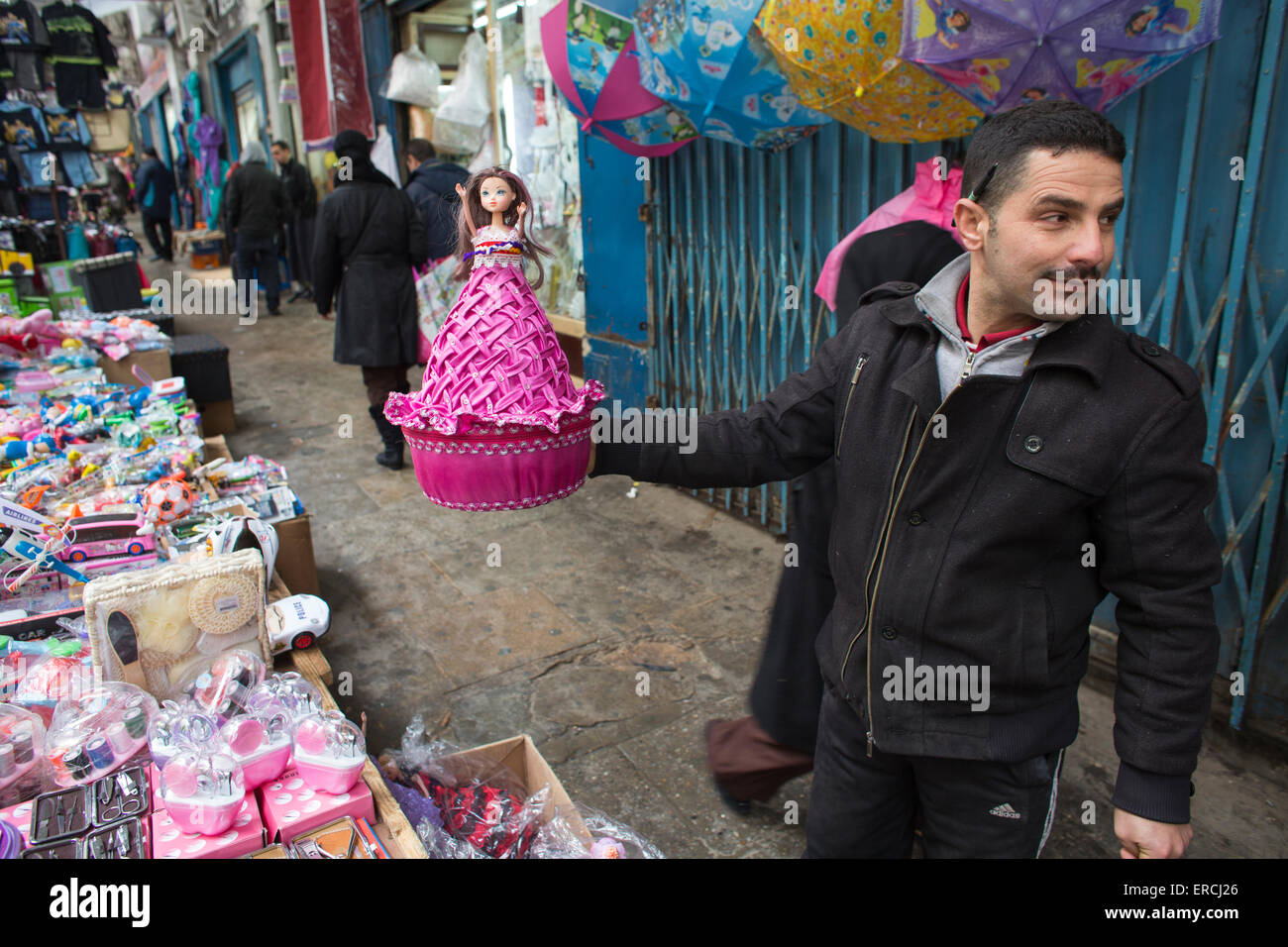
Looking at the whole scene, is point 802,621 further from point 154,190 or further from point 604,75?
point 154,190

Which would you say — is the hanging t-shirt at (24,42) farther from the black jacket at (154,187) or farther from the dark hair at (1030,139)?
the dark hair at (1030,139)

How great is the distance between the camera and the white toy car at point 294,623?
2791 millimetres

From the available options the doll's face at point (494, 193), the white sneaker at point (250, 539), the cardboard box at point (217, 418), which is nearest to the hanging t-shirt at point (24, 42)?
the cardboard box at point (217, 418)

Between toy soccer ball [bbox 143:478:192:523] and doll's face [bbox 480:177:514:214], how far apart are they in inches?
92.2

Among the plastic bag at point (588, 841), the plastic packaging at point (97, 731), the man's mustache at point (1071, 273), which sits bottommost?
the plastic bag at point (588, 841)

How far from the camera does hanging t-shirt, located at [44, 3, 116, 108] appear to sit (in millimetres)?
9164

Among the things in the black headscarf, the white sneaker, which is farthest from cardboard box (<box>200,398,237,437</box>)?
the white sneaker

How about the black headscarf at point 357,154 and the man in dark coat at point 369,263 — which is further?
the man in dark coat at point 369,263

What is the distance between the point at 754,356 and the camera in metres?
4.67

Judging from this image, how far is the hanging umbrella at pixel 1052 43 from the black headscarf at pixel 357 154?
376cm

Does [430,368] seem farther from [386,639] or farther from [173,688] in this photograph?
[386,639]

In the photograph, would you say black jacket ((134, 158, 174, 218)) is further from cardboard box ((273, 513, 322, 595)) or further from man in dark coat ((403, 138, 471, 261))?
cardboard box ((273, 513, 322, 595))

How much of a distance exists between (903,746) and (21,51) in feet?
34.5

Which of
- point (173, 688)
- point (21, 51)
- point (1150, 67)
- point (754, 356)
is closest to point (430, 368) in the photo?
point (173, 688)
